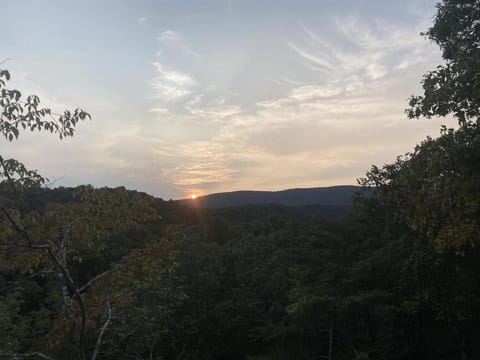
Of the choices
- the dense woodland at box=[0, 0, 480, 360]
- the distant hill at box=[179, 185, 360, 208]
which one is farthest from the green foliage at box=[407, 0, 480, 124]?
the distant hill at box=[179, 185, 360, 208]

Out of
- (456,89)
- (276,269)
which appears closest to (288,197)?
(276,269)

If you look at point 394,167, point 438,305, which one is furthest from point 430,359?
point 394,167

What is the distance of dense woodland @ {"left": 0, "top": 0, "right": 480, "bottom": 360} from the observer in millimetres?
4891

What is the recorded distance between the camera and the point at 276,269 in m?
23.4

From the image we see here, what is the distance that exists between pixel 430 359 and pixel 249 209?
179ft

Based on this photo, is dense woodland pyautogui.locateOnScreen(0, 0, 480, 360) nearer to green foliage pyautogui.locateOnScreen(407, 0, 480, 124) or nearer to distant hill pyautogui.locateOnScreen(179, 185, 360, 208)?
green foliage pyautogui.locateOnScreen(407, 0, 480, 124)

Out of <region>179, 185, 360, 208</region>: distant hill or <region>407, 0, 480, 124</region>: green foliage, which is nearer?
<region>407, 0, 480, 124</region>: green foliage

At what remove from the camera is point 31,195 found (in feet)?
15.0

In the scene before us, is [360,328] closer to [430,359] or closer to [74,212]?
[430,359]

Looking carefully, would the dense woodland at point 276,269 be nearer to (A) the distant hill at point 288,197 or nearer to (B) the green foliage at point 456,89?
(B) the green foliage at point 456,89

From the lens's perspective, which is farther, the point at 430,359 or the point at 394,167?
the point at 430,359

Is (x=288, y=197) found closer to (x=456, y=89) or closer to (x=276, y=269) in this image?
(x=276, y=269)

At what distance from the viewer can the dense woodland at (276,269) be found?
4891mm

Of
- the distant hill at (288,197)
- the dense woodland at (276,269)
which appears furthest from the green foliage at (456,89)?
the distant hill at (288,197)
